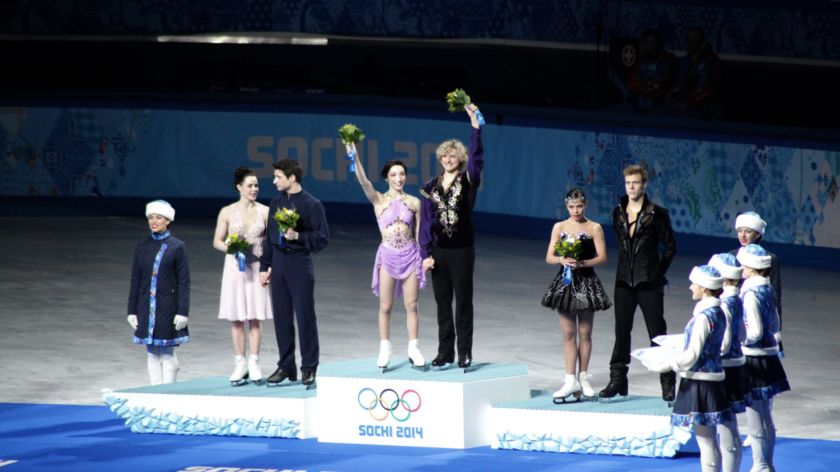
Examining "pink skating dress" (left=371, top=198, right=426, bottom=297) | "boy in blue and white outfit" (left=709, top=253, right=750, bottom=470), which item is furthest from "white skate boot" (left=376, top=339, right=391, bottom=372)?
"boy in blue and white outfit" (left=709, top=253, right=750, bottom=470)

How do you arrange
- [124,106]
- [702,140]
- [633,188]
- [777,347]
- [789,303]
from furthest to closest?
[124,106], [702,140], [789,303], [633,188], [777,347]

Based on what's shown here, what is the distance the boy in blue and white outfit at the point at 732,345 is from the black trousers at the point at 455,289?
265cm

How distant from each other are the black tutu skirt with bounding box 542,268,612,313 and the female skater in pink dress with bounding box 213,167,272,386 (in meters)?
2.47

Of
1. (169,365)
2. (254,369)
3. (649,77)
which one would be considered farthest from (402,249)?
(649,77)

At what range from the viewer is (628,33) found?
1065 inches

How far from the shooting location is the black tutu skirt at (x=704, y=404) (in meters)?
10.8

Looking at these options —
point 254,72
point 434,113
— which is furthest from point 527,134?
point 254,72

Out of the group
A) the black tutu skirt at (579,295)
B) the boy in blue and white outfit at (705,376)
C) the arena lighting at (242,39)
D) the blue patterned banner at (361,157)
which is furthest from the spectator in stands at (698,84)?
the boy in blue and white outfit at (705,376)

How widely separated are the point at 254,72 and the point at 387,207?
15113 mm

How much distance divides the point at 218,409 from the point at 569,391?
281 centimetres

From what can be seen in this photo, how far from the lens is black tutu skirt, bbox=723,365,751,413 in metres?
10.9

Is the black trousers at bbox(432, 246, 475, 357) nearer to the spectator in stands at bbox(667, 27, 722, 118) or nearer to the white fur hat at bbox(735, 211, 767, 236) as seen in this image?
the white fur hat at bbox(735, 211, 767, 236)

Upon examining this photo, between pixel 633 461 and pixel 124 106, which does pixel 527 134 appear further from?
pixel 633 461

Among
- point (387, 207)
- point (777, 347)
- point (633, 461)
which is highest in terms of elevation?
point (387, 207)
